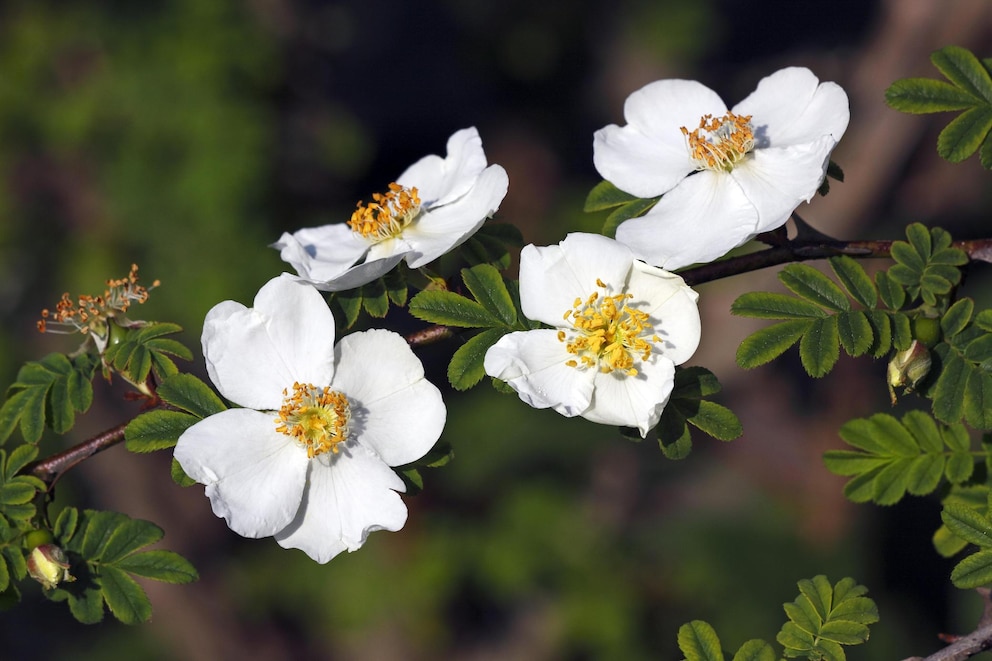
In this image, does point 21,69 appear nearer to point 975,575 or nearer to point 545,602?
point 545,602

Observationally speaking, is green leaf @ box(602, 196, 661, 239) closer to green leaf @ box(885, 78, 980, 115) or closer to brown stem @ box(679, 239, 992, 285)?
brown stem @ box(679, 239, 992, 285)

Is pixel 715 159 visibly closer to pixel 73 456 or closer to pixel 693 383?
pixel 693 383

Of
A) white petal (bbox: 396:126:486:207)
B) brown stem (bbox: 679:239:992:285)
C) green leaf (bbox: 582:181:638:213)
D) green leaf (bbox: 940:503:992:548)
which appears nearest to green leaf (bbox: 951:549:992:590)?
green leaf (bbox: 940:503:992:548)

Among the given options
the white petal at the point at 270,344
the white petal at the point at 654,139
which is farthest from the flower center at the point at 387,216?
the white petal at the point at 654,139

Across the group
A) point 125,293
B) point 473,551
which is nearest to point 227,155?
point 473,551

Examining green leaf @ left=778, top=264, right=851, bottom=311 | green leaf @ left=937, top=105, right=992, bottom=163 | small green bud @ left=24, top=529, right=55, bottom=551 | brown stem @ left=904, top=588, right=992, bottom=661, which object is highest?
green leaf @ left=937, top=105, right=992, bottom=163

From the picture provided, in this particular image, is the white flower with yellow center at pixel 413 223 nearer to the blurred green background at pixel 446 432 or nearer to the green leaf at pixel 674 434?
the green leaf at pixel 674 434
